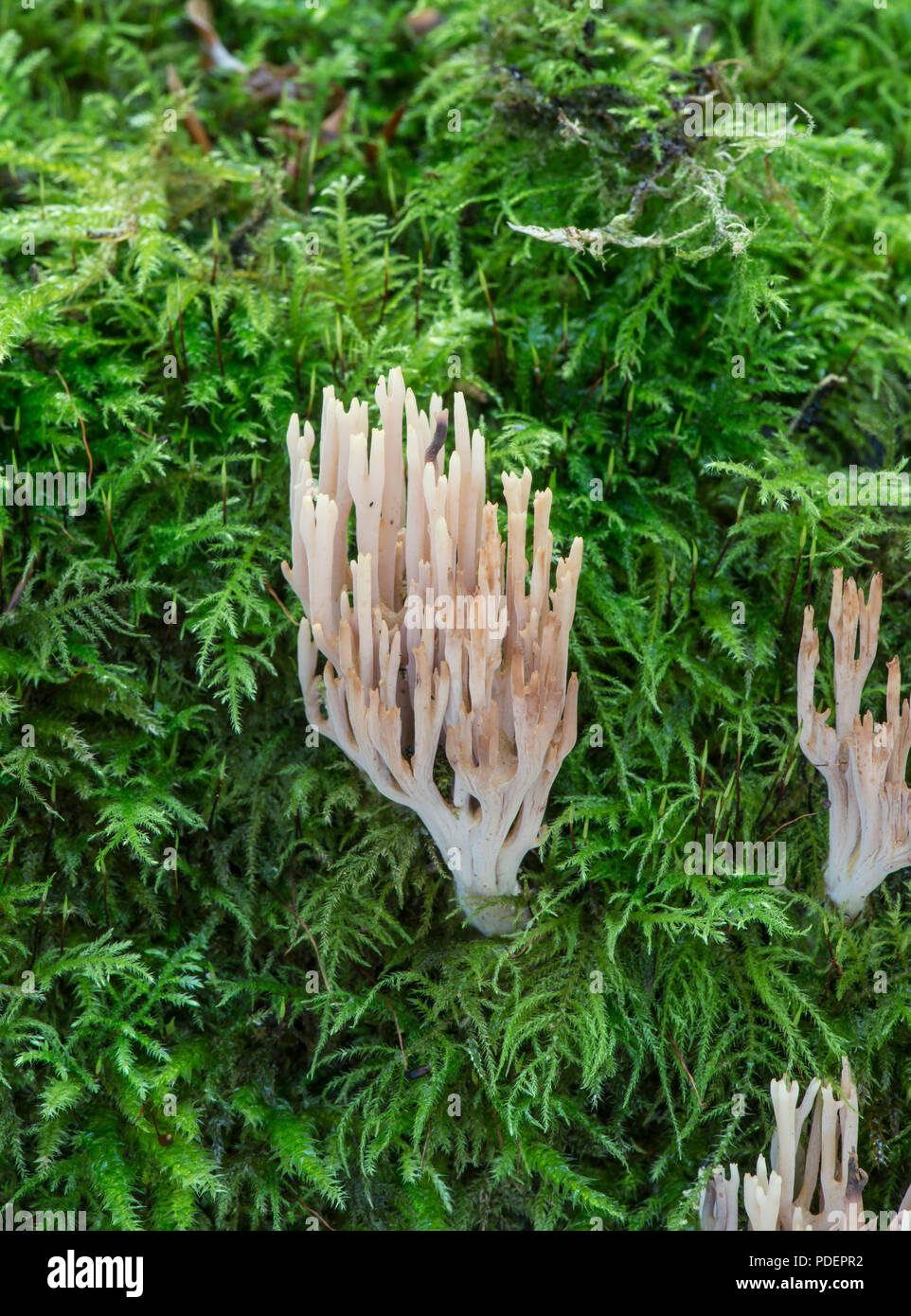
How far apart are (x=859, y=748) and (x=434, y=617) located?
2.59ft

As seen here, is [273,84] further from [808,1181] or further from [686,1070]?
[808,1181]

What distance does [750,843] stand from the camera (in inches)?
82.8

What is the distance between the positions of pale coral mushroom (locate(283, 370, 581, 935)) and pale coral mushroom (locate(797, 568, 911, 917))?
0.47m

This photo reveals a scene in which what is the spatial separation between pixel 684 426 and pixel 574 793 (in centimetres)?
85

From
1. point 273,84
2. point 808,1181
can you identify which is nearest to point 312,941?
point 808,1181

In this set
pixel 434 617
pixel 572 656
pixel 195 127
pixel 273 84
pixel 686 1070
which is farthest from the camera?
pixel 273 84

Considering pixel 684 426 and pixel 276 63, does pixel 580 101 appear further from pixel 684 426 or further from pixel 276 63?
pixel 276 63

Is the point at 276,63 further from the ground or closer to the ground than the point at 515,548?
further from the ground

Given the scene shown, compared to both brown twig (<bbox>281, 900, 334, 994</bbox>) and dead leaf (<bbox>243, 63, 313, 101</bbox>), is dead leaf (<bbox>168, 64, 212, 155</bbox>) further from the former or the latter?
brown twig (<bbox>281, 900, 334, 994</bbox>)

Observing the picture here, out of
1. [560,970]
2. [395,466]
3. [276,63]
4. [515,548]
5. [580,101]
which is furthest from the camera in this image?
[276,63]

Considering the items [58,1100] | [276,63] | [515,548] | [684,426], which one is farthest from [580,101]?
[58,1100]

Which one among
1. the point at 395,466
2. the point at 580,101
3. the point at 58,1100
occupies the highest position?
the point at 580,101

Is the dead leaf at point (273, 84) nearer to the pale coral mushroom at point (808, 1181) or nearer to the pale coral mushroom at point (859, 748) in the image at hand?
the pale coral mushroom at point (859, 748)

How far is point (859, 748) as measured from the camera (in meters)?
1.86
